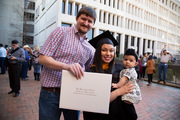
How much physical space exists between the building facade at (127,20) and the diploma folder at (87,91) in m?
24.2

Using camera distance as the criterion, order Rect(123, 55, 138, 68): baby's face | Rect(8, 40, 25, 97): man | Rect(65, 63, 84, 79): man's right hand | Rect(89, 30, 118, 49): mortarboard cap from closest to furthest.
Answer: Rect(65, 63, 84, 79): man's right hand
Rect(89, 30, 118, 49): mortarboard cap
Rect(123, 55, 138, 68): baby's face
Rect(8, 40, 25, 97): man

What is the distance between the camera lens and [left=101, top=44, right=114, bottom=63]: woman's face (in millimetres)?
1669

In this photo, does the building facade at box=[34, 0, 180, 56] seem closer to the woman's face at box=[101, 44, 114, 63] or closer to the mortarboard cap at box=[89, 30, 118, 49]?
the mortarboard cap at box=[89, 30, 118, 49]

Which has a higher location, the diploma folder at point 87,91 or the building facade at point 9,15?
the building facade at point 9,15

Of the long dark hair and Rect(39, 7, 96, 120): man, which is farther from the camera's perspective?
the long dark hair

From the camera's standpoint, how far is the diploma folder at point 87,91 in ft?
4.01

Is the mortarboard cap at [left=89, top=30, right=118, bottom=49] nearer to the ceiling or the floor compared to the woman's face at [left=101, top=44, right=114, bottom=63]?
nearer to the ceiling

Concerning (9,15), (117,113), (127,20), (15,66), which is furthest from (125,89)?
(127,20)

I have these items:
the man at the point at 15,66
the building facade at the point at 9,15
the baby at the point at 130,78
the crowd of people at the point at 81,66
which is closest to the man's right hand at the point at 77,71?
the crowd of people at the point at 81,66

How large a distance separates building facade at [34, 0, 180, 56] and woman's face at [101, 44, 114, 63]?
934 inches

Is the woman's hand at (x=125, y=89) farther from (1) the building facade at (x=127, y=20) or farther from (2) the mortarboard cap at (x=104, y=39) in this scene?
(1) the building facade at (x=127, y=20)

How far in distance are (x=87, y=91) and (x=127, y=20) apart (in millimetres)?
40149

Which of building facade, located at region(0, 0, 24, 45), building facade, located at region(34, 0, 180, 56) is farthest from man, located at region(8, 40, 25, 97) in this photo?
building facade, located at region(34, 0, 180, 56)

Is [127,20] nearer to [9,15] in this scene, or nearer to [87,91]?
[9,15]
